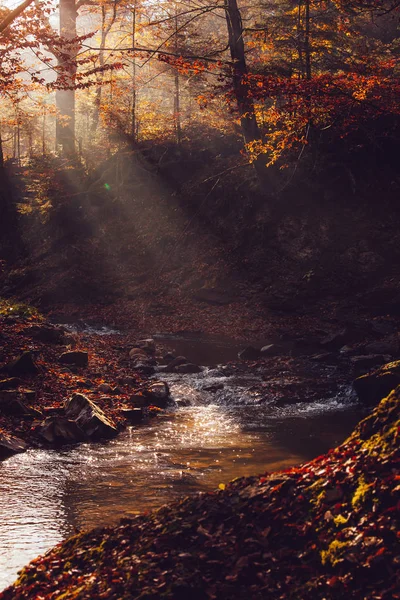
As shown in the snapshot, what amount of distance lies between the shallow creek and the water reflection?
0.04ft

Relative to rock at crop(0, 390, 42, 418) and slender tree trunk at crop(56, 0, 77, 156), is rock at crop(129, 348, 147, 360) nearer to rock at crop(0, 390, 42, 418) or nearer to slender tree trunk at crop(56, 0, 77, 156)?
rock at crop(0, 390, 42, 418)

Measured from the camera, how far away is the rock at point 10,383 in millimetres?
9587

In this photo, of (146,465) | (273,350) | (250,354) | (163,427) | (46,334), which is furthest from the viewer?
(273,350)

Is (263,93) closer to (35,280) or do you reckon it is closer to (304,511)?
(304,511)

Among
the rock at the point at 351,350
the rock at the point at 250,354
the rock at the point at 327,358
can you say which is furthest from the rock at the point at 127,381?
the rock at the point at 351,350

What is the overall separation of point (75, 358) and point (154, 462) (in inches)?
203

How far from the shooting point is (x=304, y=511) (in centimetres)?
412

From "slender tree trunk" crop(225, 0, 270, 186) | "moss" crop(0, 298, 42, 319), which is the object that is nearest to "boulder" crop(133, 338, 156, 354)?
"moss" crop(0, 298, 42, 319)

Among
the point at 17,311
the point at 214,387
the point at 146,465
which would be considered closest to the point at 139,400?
the point at 214,387

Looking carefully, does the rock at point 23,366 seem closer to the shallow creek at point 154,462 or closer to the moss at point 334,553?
the shallow creek at point 154,462

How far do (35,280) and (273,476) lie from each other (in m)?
19.5

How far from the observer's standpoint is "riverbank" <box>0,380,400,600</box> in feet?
11.5

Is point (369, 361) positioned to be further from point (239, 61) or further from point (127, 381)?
point (239, 61)

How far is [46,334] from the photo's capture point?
43.5ft
